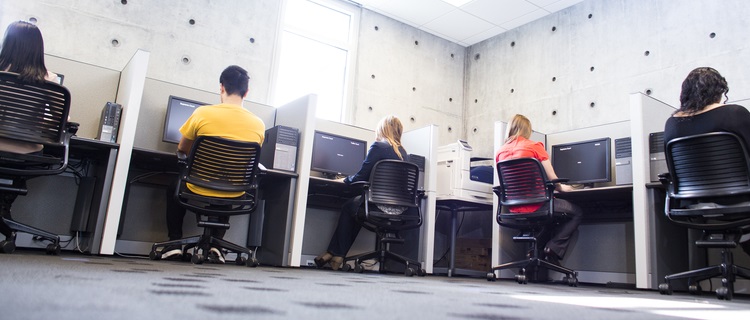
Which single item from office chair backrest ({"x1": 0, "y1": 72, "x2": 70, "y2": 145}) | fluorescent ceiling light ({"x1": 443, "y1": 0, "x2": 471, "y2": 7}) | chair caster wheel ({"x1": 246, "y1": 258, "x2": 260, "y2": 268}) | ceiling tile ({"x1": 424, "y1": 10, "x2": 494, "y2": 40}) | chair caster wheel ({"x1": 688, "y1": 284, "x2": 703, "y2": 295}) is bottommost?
chair caster wheel ({"x1": 246, "y1": 258, "x2": 260, "y2": 268})

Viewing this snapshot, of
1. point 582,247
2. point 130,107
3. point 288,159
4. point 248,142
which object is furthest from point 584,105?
point 130,107

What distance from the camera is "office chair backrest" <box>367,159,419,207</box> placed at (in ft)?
10.8

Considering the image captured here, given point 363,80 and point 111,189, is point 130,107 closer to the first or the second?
point 111,189

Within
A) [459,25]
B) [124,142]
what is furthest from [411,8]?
[124,142]

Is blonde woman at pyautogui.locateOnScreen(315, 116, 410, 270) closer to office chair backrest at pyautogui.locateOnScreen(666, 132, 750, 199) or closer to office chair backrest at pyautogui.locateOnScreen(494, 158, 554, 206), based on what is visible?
office chair backrest at pyautogui.locateOnScreen(494, 158, 554, 206)

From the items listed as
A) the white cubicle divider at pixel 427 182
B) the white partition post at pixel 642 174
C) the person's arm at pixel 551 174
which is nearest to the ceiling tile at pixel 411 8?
the white cubicle divider at pixel 427 182

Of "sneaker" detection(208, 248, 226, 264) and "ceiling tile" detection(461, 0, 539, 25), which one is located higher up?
"ceiling tile" detection(461, 0, 539, 25)

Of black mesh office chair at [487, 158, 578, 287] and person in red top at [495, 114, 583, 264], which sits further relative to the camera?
person in red top at [495, 114, 583, 264]

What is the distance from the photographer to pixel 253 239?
360 cm

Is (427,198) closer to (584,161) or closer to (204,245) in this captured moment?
(584,161)

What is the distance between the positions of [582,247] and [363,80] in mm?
2633

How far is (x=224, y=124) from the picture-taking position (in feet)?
9.25

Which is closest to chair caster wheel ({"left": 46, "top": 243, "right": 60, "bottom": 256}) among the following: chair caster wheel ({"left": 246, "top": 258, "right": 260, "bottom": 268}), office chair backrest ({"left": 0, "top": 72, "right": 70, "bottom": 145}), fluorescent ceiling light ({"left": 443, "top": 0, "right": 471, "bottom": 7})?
office chair backrest ({"left": 0, "top": 72, "right": 70, "bottom": 145})

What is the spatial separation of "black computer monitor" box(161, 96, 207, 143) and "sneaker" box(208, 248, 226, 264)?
81cm
